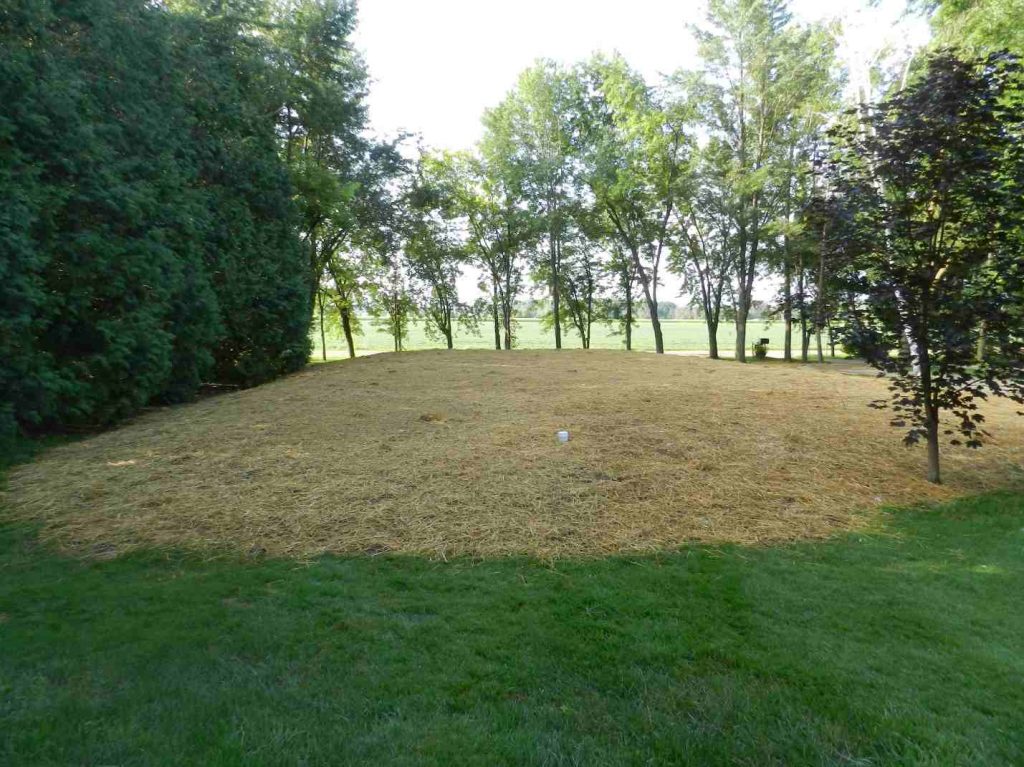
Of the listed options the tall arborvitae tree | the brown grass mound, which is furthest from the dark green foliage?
the tall arborvitae tree

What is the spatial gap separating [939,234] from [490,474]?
13.4ft

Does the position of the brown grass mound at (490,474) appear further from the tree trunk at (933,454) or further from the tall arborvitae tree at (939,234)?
the tall arborvitae tree at (939,234)

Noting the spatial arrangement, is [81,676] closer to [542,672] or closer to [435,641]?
[435,641]

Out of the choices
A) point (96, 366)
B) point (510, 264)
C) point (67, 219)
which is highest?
point (510, 264)

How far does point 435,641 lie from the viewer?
2.62 metres

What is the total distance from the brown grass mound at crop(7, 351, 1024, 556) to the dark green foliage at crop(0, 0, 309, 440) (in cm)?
86

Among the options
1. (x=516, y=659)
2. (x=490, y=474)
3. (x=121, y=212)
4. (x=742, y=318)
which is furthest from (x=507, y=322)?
(x=516, y=659)

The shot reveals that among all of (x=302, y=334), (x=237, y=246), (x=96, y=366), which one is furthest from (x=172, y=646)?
(x=302, y=334)

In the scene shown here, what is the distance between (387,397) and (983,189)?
6.79 m

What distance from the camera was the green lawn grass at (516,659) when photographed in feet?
6.37

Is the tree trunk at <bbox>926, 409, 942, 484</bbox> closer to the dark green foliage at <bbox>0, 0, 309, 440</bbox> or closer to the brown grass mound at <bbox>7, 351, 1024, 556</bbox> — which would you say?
the brown grass mound at <bbox>7, 351, 1024, 556</bbox>

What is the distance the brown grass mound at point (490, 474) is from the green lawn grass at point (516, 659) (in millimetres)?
427

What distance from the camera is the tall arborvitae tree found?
453 centimetres

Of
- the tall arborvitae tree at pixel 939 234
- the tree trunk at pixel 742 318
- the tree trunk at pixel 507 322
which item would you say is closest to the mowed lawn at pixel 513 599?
the tall arborvitae tree at pixel 939 234
